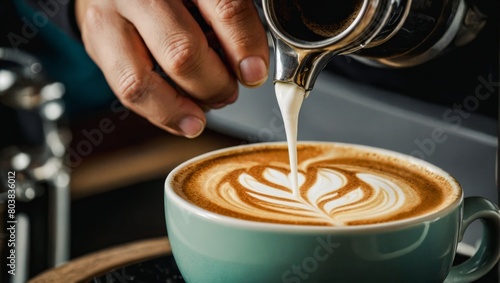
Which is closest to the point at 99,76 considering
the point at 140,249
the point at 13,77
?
the point at 13,77

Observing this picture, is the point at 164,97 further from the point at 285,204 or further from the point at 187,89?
the point at 285,204

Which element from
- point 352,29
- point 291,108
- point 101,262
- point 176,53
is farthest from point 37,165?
point 352,29

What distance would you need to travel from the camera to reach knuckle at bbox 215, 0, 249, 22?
0.70 metres

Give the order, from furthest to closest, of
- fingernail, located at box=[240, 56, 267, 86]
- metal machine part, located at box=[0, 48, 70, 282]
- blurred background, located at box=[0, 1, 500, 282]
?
1. metal machine part, located at box=[0, 48, 70, 282]
2. blurred background, located at box=[0, 1, 500, 282]
3. fingernail, located at box=[240, 56, 267, 86]

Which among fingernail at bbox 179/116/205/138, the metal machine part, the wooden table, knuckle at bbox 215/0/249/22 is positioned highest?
knuckle at bbox 215/0/249/22

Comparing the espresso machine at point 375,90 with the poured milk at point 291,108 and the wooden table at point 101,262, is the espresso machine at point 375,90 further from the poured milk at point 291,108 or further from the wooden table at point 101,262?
A: the wooden table at point 101,262

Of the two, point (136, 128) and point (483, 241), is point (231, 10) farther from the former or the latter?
point (136, 128)

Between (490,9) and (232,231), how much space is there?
0.41 metres

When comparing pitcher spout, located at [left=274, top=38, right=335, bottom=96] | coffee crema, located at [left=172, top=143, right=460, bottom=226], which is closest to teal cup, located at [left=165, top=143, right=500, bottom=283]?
coffee crema, located at [left=172, top=143, right=460, bottom=226]

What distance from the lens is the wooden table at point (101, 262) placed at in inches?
28.6

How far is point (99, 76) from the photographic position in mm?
1729

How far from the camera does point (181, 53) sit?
70 centimetres

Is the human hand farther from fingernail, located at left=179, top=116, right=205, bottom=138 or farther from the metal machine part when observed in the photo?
the metal machine part

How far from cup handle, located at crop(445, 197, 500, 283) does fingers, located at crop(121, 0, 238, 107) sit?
0.30m
